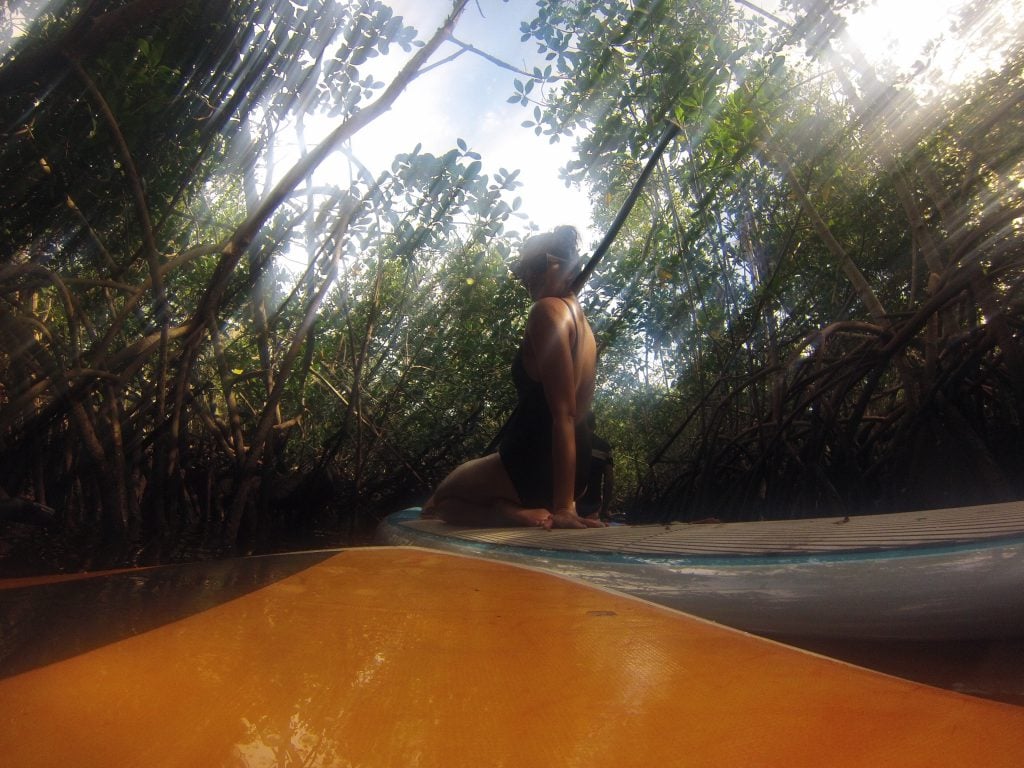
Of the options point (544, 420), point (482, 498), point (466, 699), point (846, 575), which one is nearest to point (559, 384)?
point (544, 420)

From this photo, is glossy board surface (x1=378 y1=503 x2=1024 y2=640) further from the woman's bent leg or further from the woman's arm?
the woman's bent leg

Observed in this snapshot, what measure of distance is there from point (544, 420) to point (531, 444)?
100 mm

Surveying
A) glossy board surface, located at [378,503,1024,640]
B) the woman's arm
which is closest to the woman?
the woman's arm

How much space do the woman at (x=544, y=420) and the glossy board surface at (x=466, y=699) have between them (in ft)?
3.77

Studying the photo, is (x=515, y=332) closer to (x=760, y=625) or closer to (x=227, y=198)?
(x=227, y=198)

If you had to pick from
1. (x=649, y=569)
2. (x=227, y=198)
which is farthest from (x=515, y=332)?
(x=649, y=569)

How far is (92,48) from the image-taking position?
218 cm

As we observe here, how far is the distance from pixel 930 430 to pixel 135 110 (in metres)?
3.79

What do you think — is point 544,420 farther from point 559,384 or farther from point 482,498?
point 482,498

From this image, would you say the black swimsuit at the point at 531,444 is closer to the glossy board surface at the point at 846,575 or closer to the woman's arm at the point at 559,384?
the woman's arm at the point at 559,384

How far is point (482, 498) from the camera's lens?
7.93ft

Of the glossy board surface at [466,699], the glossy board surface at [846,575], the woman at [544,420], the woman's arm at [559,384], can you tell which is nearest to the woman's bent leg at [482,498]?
the woman at [544,420]

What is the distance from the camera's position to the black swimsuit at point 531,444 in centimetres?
225

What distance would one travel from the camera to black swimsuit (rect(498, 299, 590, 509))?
7.38 feet
